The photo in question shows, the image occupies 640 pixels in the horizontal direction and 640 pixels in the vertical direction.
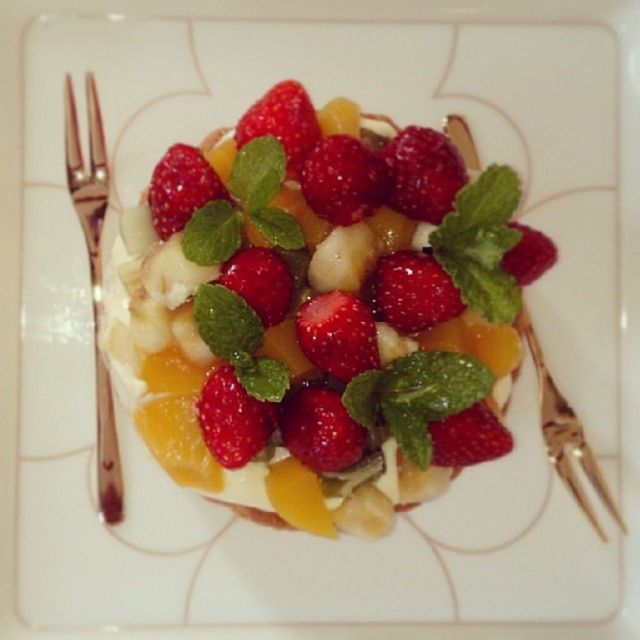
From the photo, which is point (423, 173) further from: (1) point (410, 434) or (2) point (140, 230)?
(2) point (140, 230)

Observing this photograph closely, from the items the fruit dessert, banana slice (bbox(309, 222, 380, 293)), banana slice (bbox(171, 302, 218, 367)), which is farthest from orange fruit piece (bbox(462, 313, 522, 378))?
banana slice (bbox(171, 302, 218, 367))

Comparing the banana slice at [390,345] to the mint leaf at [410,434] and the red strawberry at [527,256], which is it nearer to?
the mint leaf at [410,434]

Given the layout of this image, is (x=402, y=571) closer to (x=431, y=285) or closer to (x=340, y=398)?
(x=340, y=398)

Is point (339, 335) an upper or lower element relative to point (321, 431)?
upper

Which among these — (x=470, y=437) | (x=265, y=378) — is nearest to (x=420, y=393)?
(x=470, y=437)

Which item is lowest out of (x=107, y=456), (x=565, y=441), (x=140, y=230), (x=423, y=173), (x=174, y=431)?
(x=107, y=456)

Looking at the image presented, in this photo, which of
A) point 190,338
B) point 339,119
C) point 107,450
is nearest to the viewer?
point 190,338

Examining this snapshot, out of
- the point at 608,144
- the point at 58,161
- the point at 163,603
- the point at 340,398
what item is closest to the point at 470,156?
the point at 608,144

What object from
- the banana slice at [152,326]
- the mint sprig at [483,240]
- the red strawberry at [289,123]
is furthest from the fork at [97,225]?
the mint sprig at [483,240]
